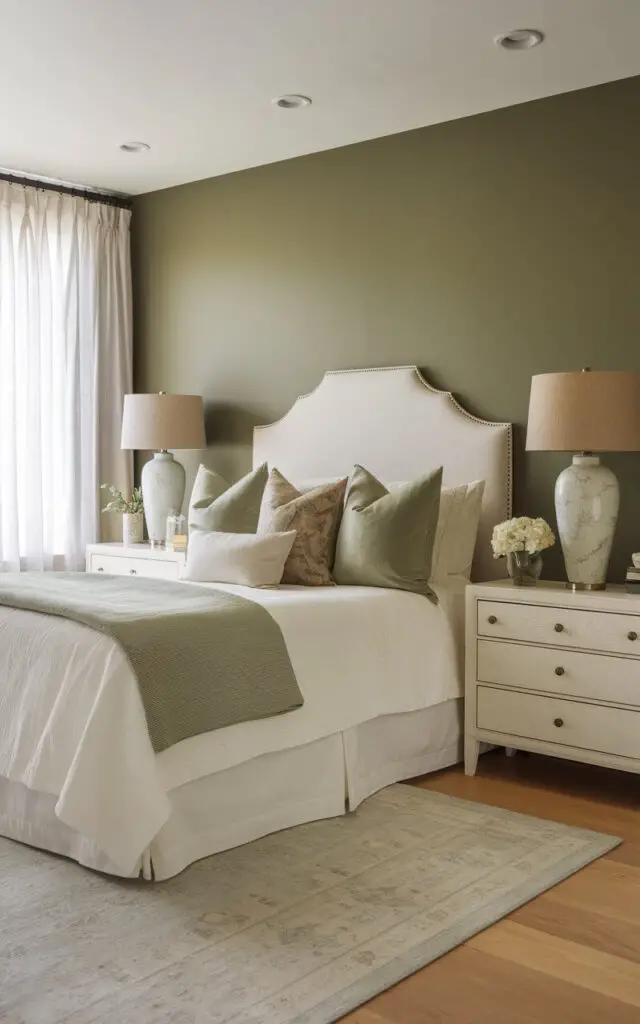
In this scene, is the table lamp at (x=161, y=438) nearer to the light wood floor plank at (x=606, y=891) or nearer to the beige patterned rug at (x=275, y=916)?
the beige patterned rug at (x=275, y=916)

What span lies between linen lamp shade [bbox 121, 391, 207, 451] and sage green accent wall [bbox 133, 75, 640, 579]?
29 cm

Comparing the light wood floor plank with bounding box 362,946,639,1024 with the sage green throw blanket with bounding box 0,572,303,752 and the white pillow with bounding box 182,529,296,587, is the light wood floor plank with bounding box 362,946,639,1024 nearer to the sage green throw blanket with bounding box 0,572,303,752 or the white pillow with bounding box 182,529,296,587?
the sage green throw blanket with bounding box 0,572,303,752

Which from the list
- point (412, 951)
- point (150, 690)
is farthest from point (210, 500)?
point (412, 951)

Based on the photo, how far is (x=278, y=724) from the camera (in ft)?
10.2

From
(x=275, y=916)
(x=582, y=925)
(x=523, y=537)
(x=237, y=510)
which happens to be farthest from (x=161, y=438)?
(x=582, y=925)

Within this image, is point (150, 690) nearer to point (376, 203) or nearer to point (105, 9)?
point (105, 9)

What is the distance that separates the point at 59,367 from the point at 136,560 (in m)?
1.18

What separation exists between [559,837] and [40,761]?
1.51 m

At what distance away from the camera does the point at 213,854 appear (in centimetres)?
296

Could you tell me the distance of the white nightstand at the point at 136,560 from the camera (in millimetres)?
4902

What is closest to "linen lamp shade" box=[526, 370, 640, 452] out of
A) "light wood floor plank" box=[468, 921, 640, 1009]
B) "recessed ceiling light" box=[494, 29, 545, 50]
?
"recessed ceiling light" box=[494, 29, 545, 50]

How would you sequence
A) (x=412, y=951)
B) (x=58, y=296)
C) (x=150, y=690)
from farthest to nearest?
(x=58, y=296) < (x=150, y=690) < (x=412, y=951)

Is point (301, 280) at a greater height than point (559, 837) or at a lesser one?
greater

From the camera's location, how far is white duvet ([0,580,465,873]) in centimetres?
268
